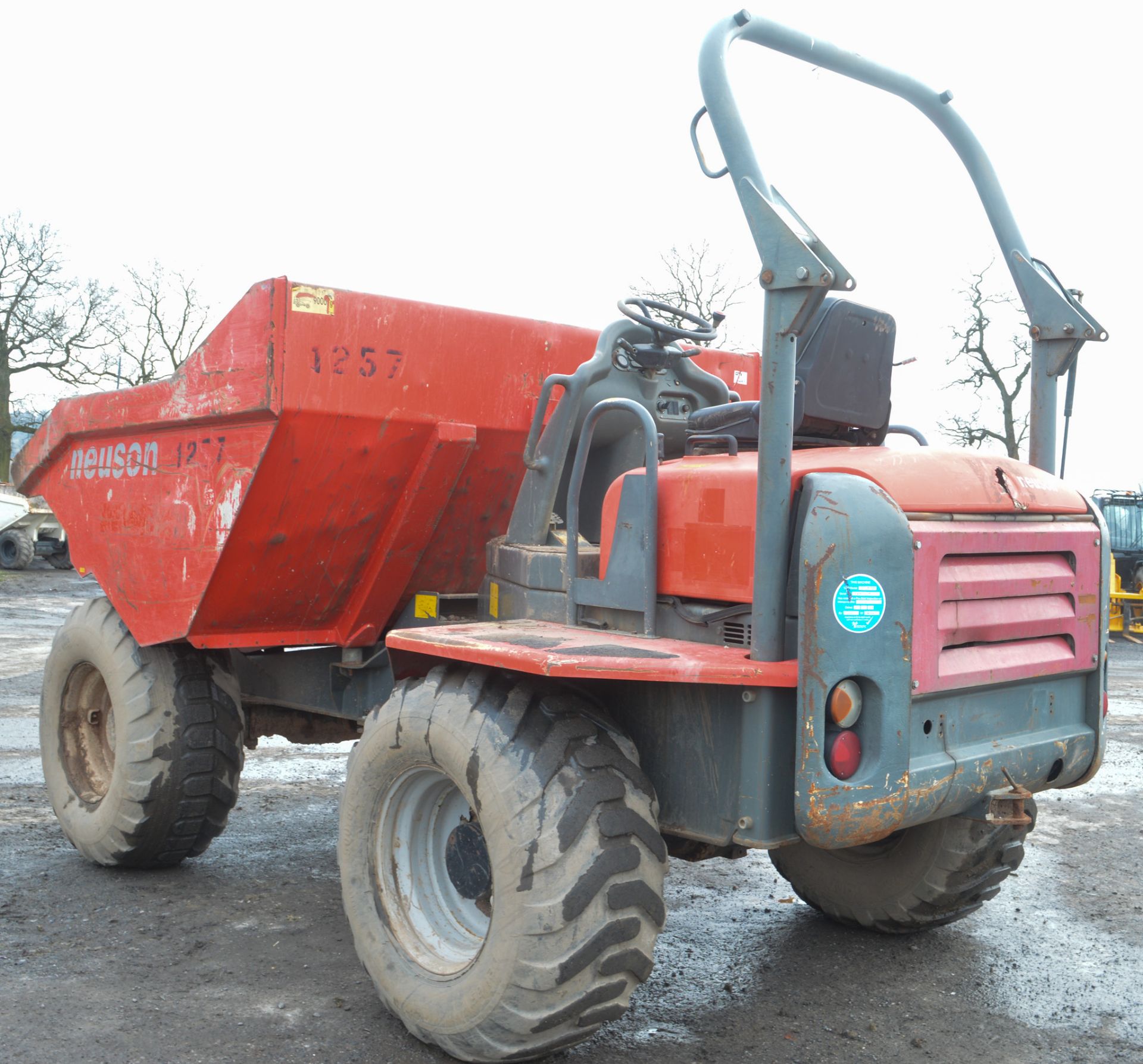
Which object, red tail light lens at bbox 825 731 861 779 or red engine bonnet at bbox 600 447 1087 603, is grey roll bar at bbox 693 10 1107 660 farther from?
red tail light lens at bbox 825 731 861 779

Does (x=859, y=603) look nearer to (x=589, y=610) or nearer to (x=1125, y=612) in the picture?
(x=589, y=610)

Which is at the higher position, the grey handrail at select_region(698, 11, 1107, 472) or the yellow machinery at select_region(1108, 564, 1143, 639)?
the grey handrail at select_region(698, 11, 1107, 472)

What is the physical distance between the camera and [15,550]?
24266 mm

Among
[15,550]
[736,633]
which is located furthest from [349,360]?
[15,550]

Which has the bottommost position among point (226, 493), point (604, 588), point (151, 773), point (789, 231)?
point (151, 773)

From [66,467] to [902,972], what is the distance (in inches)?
159

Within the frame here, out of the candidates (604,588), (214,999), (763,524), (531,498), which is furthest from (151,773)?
(763,524)

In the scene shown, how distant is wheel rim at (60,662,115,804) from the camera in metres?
5.50

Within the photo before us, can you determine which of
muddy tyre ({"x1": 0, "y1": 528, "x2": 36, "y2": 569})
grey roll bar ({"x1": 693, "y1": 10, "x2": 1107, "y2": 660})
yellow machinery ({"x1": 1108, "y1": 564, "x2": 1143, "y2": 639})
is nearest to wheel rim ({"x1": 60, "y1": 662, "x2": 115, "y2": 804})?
grey roll bar ({"x1": 693, "y1": 10, "x2": 1107, "y2": 660})

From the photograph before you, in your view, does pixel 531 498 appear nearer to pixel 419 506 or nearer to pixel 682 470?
pixel 419 506

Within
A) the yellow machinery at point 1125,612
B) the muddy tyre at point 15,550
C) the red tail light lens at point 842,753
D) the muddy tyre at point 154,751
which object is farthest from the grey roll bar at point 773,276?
the muddy tyre at point 15,550

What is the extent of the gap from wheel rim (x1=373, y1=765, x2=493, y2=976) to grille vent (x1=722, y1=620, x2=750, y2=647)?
931mm

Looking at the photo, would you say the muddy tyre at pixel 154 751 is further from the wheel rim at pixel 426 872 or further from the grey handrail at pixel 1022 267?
the grey handrail at pixel 1022 267

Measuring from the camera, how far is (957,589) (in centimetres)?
317
